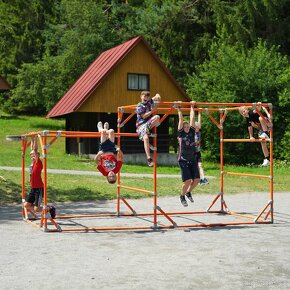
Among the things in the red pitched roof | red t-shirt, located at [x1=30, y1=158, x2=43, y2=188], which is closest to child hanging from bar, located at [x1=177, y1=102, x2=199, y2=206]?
red t-shirt, located at [x1=30, y1=158, x2=43, y2=188]

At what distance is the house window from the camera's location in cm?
3300

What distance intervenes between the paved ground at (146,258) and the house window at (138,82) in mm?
21209

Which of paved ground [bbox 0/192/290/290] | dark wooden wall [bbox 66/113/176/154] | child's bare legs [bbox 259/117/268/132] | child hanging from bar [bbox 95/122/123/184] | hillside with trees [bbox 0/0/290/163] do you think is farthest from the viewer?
dark wooden wall [bbox 66/113/176/154]

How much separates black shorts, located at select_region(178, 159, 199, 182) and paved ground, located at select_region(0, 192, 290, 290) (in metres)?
1.29

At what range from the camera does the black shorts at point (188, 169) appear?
40.3 ft

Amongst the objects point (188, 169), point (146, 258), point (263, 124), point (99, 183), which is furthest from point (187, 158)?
point (99, 183)

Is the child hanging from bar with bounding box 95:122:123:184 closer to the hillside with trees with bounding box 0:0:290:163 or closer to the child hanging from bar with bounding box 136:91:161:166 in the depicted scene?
the child hanging from bar with bounding box 136:91:161:166

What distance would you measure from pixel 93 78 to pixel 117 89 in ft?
5.18

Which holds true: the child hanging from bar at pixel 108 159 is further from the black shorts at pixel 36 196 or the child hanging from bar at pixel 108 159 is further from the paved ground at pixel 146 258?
the black shorts at pixel 36 196

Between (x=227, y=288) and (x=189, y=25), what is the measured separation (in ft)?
132

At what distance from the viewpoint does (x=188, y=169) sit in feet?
40.5

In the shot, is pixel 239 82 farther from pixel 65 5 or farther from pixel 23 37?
pixel 23 37

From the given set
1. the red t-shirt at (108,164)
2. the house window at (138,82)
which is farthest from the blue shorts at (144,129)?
the house window at (138,82)

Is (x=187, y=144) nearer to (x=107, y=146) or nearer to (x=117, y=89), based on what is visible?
(x=107, y=146)
